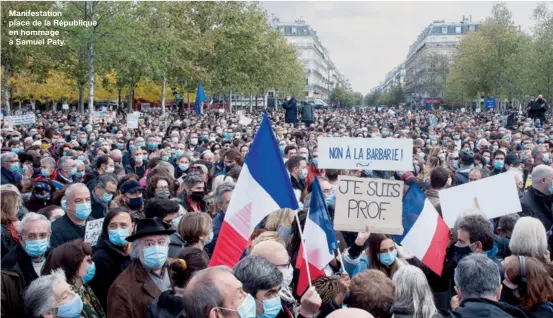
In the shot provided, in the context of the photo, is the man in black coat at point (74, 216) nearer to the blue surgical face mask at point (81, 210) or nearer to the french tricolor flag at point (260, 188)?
the blue surgical face mask at point (81, 210)

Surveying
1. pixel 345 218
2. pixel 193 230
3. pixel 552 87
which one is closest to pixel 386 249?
pixel 345 218

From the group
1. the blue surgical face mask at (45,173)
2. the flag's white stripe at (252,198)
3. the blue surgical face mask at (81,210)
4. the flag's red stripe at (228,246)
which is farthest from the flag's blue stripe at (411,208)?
the blue surgical face mask at (45,173)

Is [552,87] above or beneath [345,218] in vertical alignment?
above

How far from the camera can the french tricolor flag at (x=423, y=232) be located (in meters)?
5.98

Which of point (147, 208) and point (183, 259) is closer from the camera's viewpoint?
point (183, 259)

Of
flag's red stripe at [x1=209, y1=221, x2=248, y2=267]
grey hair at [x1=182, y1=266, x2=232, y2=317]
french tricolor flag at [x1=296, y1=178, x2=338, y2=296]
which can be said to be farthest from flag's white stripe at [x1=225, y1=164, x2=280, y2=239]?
grey hair at [x1=182, y1=266, x2=232, y2=317]

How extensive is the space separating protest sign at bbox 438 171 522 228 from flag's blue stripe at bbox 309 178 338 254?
5.83 ft

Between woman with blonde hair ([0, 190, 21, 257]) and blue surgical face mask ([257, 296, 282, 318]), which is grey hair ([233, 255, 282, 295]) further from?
woman with blonde hair ([0, 190, 21, 257])

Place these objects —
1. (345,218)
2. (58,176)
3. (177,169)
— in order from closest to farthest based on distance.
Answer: (345,218) < (58,176) < (177,169)

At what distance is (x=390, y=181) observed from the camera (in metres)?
5.91

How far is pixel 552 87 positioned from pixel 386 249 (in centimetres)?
4038

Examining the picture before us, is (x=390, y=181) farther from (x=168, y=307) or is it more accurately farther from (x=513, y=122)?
(x=513, y=122)

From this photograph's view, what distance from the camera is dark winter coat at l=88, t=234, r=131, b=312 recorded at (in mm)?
5391

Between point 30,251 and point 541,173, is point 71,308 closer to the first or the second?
point 30,251
